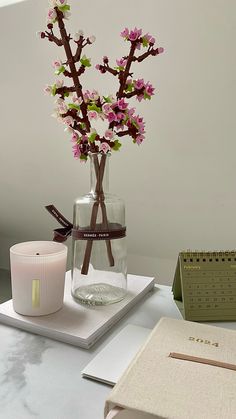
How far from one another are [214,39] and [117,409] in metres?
1.11

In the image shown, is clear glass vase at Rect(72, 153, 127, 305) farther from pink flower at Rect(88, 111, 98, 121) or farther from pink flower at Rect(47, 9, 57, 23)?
pink flower at Rect(47, 9, 57, 23)

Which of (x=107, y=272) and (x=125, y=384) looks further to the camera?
(x=107, y=272)

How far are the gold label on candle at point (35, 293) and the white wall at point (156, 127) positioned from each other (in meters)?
0.85

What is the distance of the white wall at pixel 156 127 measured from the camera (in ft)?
3.96

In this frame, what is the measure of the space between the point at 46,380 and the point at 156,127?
1.03m

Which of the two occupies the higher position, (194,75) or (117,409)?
(194,75)

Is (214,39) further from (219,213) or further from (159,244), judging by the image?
(159,244)

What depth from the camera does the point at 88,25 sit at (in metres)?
1.29

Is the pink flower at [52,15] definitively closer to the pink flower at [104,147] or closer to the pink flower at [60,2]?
the pink flower at [60,2]

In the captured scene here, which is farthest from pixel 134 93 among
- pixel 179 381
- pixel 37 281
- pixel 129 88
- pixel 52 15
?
pixel 179 381

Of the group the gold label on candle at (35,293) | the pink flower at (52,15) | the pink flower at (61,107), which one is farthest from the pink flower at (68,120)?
the gold label on candle at (35,293)

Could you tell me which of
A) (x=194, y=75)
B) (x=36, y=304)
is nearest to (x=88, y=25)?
(x=194, y=75)

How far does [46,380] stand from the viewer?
60 centimetres

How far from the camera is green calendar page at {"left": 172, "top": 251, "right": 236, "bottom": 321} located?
0.83 metres
